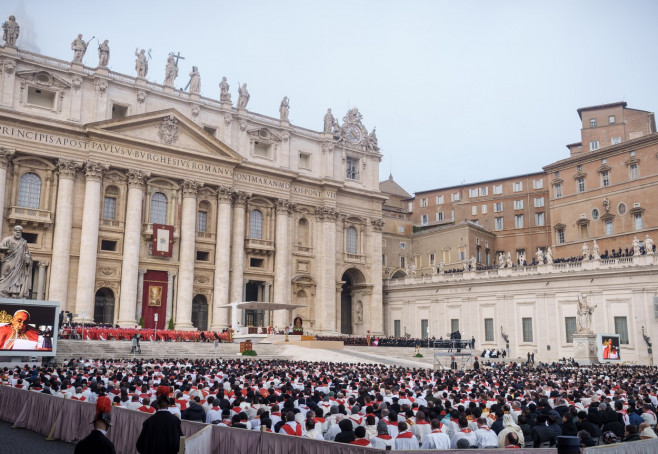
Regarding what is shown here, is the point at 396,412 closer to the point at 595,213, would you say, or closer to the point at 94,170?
the point at 94,170

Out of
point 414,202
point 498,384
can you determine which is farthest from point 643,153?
point 498,384

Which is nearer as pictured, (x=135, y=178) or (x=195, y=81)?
(x=135, y=178)

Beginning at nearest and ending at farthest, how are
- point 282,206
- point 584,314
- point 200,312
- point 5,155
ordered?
1. point 584,314
2. point 5,155
3. point 200,312
4. point 282,206

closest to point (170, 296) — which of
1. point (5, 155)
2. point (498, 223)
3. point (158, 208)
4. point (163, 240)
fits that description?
point (163, 240)

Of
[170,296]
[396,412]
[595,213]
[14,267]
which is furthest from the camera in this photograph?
[595,213]

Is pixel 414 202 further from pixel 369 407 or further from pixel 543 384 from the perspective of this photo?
pixel 369 407

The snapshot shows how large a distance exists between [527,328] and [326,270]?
1981 cm

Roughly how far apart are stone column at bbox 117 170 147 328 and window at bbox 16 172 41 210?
6.67m

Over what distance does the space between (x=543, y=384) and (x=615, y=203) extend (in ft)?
135

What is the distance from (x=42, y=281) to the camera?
45.4 metres

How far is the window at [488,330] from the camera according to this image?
53062 millimetres

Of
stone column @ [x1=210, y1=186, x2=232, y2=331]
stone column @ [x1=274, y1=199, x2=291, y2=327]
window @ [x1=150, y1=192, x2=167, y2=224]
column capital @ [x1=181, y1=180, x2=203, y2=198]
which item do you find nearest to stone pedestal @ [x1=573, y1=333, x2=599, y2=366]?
stone column @ [x1=274, y1=199, x2=291, y2=327]

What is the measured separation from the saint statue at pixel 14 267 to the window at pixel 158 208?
23.0 m

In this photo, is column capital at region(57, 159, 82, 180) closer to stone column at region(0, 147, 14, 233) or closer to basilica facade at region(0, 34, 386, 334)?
basilica facade at region(0, 34, 386, 334)
